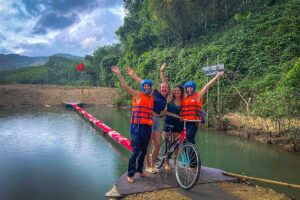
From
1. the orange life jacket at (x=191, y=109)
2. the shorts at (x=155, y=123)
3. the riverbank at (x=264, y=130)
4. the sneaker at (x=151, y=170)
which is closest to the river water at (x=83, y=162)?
the riverbank at (x=264, y=130)

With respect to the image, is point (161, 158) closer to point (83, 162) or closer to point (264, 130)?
point (83, 162)

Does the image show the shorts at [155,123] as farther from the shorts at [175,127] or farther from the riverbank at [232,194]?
the riverbank at [232,194]

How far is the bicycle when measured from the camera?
4504mm

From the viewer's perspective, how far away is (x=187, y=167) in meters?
4.78

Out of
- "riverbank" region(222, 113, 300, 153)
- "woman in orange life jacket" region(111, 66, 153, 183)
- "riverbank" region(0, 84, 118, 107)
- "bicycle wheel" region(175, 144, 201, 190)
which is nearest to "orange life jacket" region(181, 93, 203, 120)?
"bicycle wheel" region(175, 144, 201, 190)

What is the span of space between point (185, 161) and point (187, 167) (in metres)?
0.12

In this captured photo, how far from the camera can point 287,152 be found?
9.45 metres

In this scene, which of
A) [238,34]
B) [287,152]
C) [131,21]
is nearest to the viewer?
[287,152]

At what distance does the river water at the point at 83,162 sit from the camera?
6.69 meters

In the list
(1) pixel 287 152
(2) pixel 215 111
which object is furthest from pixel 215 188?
(2) pixel 215 111

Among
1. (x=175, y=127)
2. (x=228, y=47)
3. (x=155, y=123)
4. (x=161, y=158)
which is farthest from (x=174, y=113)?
(x=228, y=47)

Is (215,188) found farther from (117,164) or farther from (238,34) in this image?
(238,34)

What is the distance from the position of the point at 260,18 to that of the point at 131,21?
64.4ft

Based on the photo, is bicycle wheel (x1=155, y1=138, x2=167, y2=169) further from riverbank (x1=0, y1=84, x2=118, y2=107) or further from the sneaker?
riverbank (x1=0, y1=84, x2=118, y2=107)
